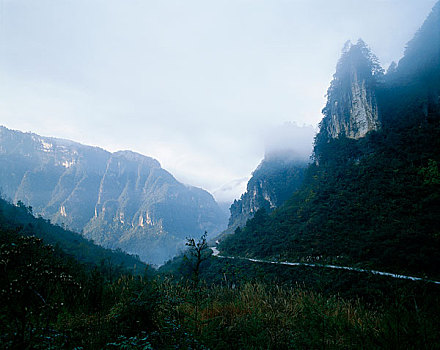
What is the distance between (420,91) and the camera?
54656 mm

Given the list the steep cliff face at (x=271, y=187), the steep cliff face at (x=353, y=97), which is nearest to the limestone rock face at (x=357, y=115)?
the steep cliff face at (x=353, y=97)

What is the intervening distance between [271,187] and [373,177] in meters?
67.4

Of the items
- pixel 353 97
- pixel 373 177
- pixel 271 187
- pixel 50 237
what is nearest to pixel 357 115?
pixel 353 97

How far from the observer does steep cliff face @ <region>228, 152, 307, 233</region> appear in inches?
4208

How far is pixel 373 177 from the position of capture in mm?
43938

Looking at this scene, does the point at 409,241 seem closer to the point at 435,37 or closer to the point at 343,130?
the point at 343,130

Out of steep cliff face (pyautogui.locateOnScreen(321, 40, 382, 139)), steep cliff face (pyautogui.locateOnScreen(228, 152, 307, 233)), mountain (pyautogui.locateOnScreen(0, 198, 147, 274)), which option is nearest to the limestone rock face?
steep cliff face (pyautogui.locateOnScreen(321, 40, 382, 139))

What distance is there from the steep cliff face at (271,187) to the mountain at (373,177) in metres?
33.4

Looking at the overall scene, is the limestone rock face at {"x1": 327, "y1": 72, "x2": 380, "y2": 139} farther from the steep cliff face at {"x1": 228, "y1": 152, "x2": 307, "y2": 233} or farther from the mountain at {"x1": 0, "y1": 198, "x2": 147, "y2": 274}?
the mountain at {"x1": 0, "y1": 198, "x2": 147, "y2": 274}

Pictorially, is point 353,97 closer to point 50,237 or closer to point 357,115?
point 357,115

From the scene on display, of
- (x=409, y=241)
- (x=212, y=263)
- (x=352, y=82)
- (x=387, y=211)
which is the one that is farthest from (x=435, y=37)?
(x=212, y=263)

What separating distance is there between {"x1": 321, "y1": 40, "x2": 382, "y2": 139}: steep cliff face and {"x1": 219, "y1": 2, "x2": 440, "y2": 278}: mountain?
1.03 ft

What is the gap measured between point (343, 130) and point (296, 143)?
87399 mm

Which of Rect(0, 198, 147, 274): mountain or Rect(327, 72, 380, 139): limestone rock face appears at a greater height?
Rect(327, 72, 380, 139): limestone rock face
